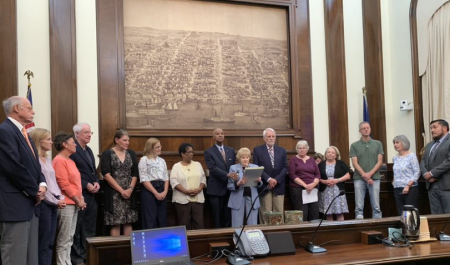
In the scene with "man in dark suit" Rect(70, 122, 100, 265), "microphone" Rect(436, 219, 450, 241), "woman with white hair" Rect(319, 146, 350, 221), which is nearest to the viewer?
"microphone" Rect(436, 219, 450, 241)

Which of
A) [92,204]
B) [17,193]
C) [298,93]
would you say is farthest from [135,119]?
[17,193]

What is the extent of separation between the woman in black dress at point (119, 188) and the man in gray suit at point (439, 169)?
3.59 m

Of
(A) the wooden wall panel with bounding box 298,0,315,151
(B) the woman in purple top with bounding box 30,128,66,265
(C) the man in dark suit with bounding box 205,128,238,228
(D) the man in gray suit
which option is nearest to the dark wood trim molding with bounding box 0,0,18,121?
(B) the woman in purple top with bounding box 30,128,66,265

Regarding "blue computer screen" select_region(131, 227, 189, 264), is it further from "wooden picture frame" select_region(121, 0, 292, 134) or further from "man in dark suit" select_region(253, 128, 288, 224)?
"wooden picture frame" select_region(121, 0, 292, 134)

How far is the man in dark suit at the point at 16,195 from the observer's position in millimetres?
3303

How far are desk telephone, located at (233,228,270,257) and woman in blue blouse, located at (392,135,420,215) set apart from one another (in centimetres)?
357

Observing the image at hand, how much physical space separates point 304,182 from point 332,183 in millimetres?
360

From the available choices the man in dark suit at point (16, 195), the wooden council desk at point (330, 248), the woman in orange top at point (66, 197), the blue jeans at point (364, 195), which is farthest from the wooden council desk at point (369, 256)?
the blue jeans at point (364, 195)

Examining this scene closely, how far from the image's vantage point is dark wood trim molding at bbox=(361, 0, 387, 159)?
7.40 metres

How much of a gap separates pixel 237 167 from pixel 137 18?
270cm

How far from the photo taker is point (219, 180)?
549 centimetres

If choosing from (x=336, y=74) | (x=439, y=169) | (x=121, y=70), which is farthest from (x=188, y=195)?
(x=336, y=74)

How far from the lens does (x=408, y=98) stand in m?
7.19

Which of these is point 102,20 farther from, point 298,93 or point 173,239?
point 173,239
